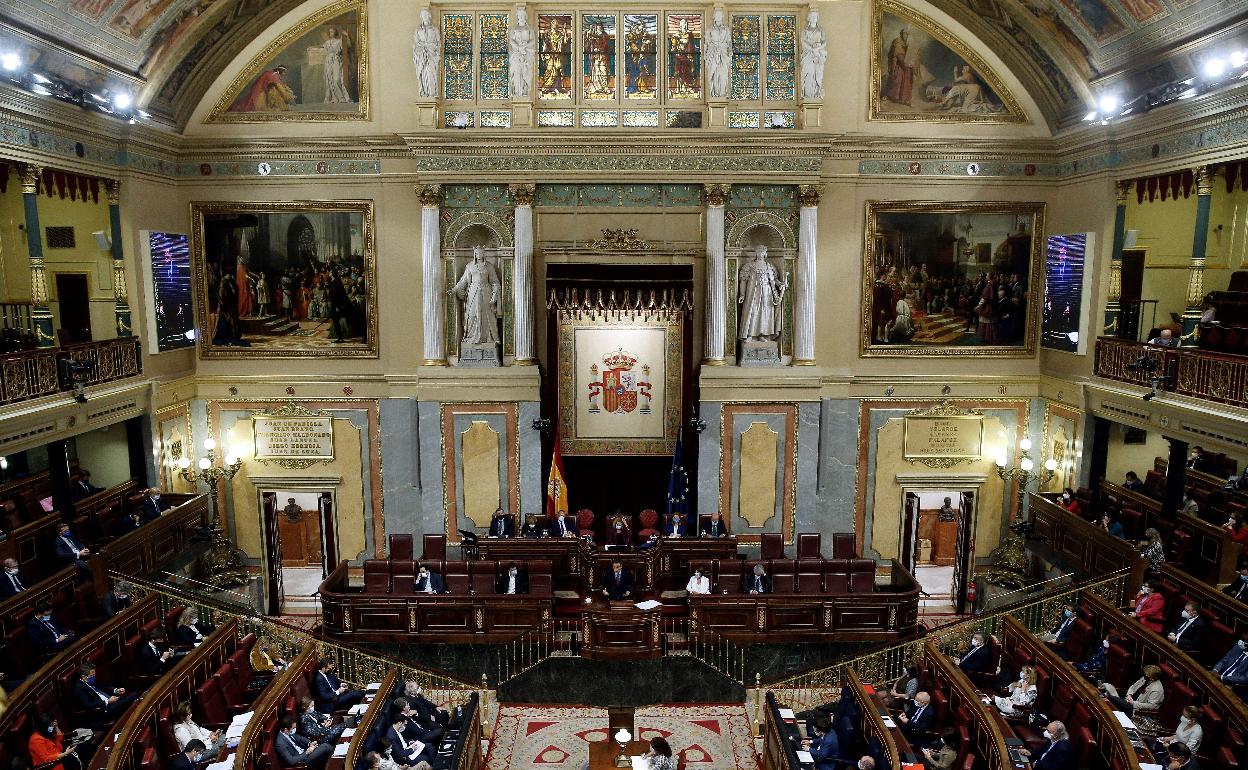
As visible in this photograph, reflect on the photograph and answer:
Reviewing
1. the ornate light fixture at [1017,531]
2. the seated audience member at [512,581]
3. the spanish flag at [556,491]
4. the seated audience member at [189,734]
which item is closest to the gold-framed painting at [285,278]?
the spanish flag at [556,491]

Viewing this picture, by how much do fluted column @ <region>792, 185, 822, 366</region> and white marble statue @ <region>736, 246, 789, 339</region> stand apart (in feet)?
1.20

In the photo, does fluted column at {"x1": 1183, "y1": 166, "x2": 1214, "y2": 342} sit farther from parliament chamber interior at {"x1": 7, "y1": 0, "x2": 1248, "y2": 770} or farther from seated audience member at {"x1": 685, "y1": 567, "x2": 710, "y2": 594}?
seated audience member at {"x1": 685, "y1": 567, "x2": 710, "y2": 594}

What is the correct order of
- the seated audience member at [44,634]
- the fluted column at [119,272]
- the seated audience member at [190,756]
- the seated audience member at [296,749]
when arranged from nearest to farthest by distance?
the seated audience member at [190,756] < the seated audience member at [296,749] < the seated audience member at [44,634] < the fluted column at [119,272]

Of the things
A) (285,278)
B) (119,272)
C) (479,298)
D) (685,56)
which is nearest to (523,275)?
(479,298)

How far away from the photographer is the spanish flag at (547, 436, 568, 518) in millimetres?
16344

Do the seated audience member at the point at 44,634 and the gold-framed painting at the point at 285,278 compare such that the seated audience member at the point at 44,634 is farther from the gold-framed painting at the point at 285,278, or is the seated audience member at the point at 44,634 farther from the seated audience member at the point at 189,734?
the gold-framed painting at the point at 285,278

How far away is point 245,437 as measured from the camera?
17.4 m

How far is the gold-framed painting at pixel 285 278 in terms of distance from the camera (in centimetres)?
1689

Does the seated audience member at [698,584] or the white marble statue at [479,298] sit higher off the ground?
the white marble statue at [479,298]

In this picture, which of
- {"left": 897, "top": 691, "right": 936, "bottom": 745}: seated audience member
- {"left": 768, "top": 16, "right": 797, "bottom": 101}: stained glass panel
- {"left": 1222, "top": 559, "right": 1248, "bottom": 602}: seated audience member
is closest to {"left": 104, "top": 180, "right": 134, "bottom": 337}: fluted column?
{"left": 768, "top": 16, "right": 797, "bottom": 101}: stained glass panel

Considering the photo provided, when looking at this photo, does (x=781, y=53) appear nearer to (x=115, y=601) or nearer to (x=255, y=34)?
(x=255, y=34)

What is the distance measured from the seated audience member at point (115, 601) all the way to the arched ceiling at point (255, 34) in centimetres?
810

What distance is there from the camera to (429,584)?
44.5 ft

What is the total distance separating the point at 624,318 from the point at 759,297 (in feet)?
9.13
